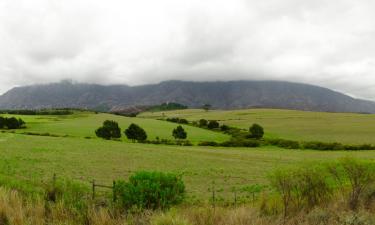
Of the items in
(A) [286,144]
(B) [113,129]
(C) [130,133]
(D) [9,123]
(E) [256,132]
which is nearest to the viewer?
(A) [286,144]

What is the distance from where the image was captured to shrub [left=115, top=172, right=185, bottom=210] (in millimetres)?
13458

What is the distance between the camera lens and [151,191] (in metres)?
13.8

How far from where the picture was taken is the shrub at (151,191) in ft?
44.2

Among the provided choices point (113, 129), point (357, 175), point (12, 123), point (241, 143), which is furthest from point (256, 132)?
point (357, 175)

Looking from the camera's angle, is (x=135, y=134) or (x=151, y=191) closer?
(x=151, y=191)

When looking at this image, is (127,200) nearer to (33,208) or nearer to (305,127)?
(33,208)

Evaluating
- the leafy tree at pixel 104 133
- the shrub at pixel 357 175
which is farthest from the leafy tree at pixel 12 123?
the shrub at pixel 357 175

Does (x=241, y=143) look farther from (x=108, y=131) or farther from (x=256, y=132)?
(x=108, y=131)

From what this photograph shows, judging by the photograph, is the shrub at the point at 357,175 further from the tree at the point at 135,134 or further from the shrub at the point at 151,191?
the tree at the point at 135,134

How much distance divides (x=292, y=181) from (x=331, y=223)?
4787mm

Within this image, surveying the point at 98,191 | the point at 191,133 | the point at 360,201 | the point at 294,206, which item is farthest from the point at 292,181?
the point at 191,133

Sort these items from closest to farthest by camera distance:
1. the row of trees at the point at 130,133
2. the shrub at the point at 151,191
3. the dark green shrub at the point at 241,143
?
the shrub at the point at 151,191
the dark green shrub at the point at 241,143
the row of trees at the point at 130,133


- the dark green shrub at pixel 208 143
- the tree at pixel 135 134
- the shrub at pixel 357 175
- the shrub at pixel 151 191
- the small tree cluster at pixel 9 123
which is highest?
the shrub at pixel 357 175

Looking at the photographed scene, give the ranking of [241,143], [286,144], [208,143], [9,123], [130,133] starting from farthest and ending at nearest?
[9,123] < [130,133] < [208,143] < [241,143] < [286,144]
